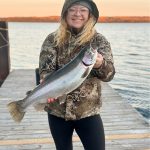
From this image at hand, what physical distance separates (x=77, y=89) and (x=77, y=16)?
672mm

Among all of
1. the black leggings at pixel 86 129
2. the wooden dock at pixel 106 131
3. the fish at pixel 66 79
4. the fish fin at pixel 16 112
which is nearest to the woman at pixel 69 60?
the black leggings at pixel 86 129

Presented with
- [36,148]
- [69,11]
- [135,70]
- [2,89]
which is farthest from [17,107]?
[135,70]

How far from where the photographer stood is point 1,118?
7.62 metres

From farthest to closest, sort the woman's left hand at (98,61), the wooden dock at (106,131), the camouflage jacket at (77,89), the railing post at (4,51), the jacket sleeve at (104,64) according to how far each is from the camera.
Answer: the railing post at (4,51)
the wooden dock at (106,131)
the camouflage jacket at (77,89)
the jacket sleeve at (104,64)
the woman's left hand at (98,61)

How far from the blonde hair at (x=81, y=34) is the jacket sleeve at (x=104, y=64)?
0.10m

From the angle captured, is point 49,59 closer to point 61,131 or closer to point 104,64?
point 104,64

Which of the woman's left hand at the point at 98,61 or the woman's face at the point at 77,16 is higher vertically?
the woman's face at the point at 77,16

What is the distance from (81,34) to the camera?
3.42 m

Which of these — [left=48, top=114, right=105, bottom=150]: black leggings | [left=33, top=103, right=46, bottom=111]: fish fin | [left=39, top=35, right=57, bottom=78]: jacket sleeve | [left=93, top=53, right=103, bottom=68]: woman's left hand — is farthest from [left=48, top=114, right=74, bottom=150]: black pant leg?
[left=93, top=53, right=103, bottom=68]: woman's left hand

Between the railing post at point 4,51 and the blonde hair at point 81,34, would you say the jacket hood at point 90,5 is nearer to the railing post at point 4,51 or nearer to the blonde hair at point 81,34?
the blonde hair at point 81,34

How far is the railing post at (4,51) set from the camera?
13.6m

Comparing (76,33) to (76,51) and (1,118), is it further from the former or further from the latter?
(1,118)

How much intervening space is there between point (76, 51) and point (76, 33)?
0.58ft

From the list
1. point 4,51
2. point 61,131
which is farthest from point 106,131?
point 4,51
